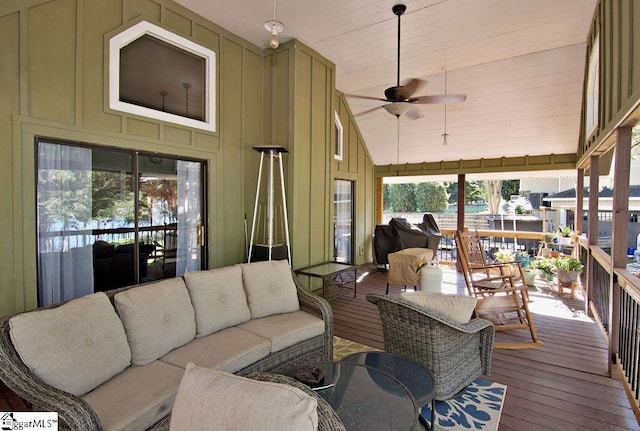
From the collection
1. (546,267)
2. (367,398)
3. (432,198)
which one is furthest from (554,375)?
(432,198)

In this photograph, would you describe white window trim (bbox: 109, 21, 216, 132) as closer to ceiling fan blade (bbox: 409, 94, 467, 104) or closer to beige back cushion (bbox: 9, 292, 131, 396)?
beige back cushion (bbox: 9, 292, 131, 396)

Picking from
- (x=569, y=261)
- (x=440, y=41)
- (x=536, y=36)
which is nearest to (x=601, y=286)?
(x=569, y=261)

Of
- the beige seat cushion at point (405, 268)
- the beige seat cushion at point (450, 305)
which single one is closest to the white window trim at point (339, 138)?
the beige seat cushion at point (405, 268)

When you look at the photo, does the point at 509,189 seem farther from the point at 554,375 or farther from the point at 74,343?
the point at 74,343

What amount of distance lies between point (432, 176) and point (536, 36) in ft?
13.1

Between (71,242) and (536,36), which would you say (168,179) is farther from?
(536,36)

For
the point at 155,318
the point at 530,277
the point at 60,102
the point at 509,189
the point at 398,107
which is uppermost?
the point at 398,107

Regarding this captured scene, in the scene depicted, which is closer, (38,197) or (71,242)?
(38,197)

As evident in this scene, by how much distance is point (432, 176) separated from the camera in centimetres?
827

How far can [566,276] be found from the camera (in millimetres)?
5367

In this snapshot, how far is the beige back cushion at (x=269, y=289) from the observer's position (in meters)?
3.15

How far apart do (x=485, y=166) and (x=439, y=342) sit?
237 inches

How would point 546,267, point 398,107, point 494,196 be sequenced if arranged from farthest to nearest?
1. point 494,196
2. point 546,267
3. point 398,107

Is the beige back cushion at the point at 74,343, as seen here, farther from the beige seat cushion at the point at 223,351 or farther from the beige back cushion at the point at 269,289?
the beige back cushion at the point at 269,289
